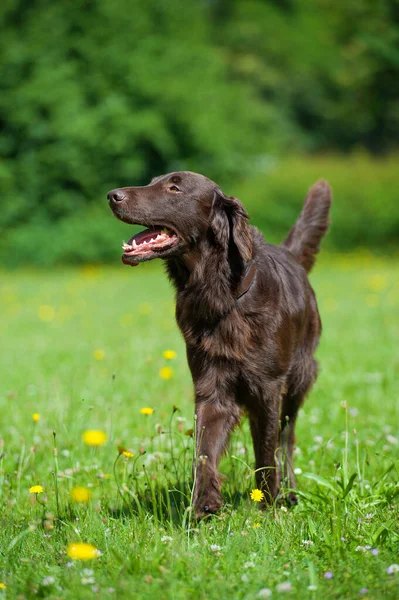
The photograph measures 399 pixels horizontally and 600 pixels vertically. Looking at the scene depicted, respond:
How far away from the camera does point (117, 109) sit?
18.9m

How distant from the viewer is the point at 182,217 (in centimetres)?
314

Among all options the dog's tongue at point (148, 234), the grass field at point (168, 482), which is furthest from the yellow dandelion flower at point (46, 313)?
the dog's tongue at point (148, 234)

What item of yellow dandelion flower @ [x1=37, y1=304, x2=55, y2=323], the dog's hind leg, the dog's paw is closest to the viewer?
the dog's paw

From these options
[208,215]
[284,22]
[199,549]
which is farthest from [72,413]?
[284,22]

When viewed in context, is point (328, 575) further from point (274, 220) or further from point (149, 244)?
point (274, 220)

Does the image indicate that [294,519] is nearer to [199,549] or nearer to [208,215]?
[199,549]

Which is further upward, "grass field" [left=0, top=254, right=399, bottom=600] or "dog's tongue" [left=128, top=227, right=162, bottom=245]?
"dog's tongue" [left=128, top=227, right=162, bottom=245]

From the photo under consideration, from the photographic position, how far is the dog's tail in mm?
4336

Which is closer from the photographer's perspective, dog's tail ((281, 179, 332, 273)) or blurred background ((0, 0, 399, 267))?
dog's tail ((281, 179, 332, 273))

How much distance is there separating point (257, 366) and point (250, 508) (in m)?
0.58

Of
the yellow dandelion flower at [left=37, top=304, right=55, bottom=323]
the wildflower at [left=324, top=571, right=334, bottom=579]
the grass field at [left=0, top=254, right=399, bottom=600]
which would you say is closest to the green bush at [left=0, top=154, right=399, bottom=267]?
the yellow dandelion flower at [left=37, top=304, right=55, bottom=323]

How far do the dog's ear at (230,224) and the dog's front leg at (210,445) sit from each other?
638 mm

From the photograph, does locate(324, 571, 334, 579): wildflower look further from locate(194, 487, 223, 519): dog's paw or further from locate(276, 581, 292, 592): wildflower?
locate(194, 487, 223, 519): dog's paw

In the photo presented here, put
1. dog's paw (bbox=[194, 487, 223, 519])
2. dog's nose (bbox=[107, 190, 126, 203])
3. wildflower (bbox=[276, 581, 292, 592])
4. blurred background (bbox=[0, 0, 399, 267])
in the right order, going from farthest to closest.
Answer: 1. blurred background (bbox=[0, 0, 399, 267])
2. dog's nose (bbox=[107, 190, 126, 203])
3. dog's paw (bbox=[194, 487, 223, 519])
4. wildflower (bbox=[276, 581, 292, 592])
